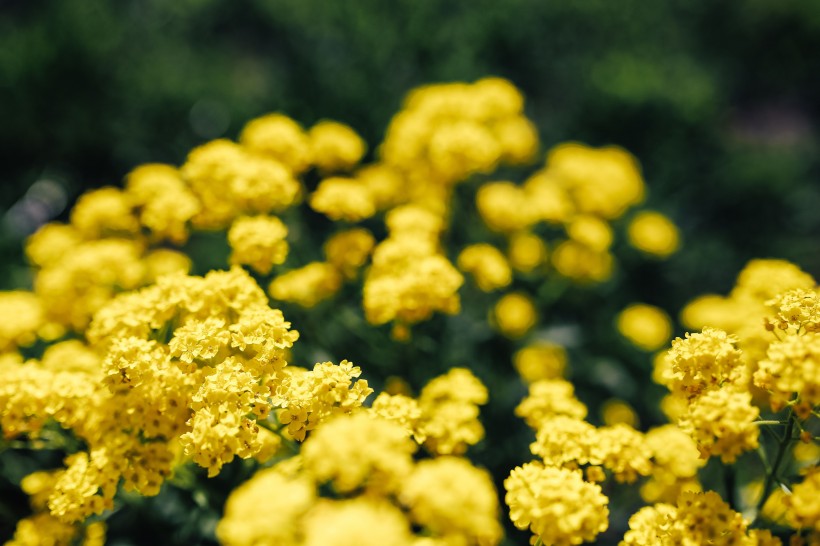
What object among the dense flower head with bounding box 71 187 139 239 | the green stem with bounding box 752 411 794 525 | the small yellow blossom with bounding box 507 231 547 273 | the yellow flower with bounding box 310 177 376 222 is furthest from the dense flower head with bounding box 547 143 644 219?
the dense flower head with bounding box 71 187 139 239

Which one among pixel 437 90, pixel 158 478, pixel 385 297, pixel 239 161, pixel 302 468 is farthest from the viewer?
pixel 437 90

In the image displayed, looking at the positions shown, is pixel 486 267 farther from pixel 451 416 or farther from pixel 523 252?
pixel 451 416

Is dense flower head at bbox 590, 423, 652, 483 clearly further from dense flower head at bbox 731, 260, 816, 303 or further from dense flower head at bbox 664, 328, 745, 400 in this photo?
dense flower head at bbox 731, 260, 816, 303

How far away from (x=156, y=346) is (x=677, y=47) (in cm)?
734

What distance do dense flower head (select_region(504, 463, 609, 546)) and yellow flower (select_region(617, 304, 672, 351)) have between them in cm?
203

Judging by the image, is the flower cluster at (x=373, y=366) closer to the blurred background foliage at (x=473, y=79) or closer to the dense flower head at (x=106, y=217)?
the dense flower head at (x=106, y=217)

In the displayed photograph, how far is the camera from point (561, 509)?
1.38 m

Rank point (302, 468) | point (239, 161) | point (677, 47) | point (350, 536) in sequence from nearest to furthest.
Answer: point (350, 536) < point (302, 468) < point (239, 161) < point (677, 47)

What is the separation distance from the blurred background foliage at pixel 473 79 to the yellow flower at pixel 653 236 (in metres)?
0.42

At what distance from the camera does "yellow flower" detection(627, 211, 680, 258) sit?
3537 millimetres

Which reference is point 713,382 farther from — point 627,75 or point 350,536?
point 627,75

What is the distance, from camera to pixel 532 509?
Result: 1.41 meters

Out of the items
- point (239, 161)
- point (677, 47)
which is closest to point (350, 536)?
point (239, 161)

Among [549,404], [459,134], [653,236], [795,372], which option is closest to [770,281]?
[795,372]
